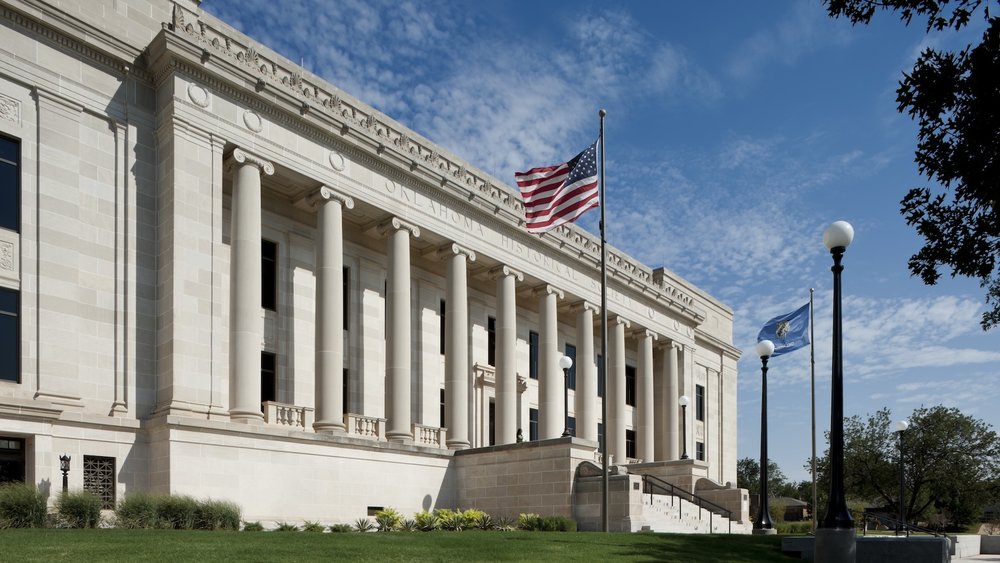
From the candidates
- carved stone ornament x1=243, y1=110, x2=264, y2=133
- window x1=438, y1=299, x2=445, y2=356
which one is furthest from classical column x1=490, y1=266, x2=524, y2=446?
carved stone ornament x1=243, y1=110, x2=264, y2=133

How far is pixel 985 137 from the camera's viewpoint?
1111cm

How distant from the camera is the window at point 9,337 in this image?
22.0 metres

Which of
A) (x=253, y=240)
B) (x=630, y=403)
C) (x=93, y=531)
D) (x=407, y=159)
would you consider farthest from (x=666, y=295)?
(x=93, y=531)

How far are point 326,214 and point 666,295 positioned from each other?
85.9ft

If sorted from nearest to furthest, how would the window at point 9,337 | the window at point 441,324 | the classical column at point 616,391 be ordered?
the window at point 9,337 → the window at point 441,324 → the classical column at point 616,391

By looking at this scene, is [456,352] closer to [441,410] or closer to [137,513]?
[441,410]

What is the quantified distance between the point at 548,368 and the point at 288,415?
1509 centimetres

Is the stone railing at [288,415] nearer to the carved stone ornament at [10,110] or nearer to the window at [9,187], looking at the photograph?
the window at [9,187]

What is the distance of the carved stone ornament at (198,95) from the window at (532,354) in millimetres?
22932

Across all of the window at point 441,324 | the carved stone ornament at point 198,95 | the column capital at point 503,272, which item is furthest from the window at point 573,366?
the carved stone ornament at point 198,95

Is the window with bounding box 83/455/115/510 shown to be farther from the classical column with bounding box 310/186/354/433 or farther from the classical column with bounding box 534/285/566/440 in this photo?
the classical column with bounding box 534/285/566/440

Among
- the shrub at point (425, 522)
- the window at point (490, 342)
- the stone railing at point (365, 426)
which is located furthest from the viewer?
the window at point (490, 342)

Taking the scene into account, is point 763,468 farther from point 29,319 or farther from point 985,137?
point 29,319

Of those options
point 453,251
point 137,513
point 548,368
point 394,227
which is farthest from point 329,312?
point 548,368
